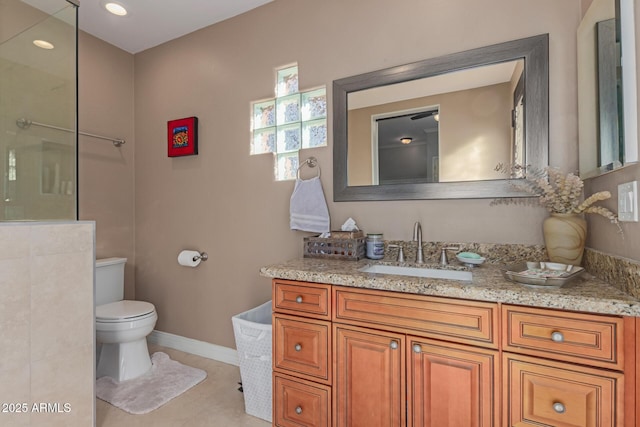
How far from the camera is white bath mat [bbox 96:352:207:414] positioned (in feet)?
6.27

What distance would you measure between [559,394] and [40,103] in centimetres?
264

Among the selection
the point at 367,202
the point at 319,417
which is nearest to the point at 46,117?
the point at 367,202

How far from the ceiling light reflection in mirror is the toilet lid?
5.48 feet

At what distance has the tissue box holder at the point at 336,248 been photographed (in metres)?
1.71

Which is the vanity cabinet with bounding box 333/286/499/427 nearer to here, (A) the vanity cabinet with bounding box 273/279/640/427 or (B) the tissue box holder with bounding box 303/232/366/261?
(A) the vanity cabinet with bounding box 273/279/640/427

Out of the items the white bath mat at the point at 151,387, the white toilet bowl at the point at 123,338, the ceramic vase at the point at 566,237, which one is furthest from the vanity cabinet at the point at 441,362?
the white toilet bowl at the point at 123,338

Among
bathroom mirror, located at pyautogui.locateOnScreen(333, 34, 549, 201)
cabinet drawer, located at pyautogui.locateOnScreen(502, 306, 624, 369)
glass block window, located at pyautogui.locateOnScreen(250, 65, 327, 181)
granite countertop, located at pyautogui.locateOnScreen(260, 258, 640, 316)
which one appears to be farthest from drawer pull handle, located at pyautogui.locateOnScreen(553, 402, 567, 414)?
glass block window, located at pyautogui.locateOnScreen(250, 65, 327, 181)

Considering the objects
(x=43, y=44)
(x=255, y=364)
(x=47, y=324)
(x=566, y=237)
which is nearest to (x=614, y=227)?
(x=566, y=237)

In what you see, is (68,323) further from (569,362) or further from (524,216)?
(524,216)

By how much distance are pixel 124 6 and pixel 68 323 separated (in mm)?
2148

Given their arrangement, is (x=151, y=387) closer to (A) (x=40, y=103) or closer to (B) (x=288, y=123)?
(A) (x=40, y=103)

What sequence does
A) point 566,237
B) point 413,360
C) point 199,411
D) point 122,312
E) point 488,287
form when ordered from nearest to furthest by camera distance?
point 488,287
point 413,360
point 566,237
point 199,411
point 122,312

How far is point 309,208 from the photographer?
2014 mm

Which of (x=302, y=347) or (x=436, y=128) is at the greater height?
(x=436, y=128)
